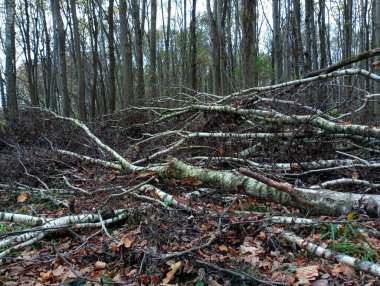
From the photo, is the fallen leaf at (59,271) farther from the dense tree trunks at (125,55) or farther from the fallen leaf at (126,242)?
the dense tree trunks at (125,55)

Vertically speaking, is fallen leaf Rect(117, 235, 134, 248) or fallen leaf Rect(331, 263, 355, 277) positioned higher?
fallen leaf Rect(117, 235, 134, 248)

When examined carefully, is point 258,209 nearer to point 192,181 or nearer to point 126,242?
point 192,181

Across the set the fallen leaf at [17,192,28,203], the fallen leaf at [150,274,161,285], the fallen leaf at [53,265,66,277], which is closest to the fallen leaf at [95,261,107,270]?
the fallen leaf at [53,265,66,277]

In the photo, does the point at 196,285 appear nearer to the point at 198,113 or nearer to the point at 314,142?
the point at 314,142

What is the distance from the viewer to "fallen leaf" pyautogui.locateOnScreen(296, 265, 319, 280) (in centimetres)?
214

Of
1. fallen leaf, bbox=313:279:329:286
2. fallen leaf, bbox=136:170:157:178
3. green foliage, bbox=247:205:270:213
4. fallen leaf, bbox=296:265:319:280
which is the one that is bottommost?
fallen leaf, bbox=313:279:329:286

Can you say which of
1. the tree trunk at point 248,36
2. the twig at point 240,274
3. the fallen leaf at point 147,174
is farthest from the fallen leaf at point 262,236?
the tree trunk at point 248,36

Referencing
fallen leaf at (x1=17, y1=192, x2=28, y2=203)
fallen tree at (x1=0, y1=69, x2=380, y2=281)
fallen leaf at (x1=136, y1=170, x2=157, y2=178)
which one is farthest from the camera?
fallen leaf at (x1=17, y1=192, x2=28, y2=203)

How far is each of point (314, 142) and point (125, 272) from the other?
2828mm

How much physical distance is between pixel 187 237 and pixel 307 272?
0.98 metres

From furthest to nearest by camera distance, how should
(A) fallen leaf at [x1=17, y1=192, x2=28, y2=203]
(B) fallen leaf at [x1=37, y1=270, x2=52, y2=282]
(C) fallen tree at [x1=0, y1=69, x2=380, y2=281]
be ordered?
(A) fallen leaf at [x1=17, y1=192, x2=28, y2=203] < (C) fallen tree at [x1=0, y1=69, x2=380, y2=281] < (B) fallen leaf at [x1=37, y1=270, x2=52, y2=282]

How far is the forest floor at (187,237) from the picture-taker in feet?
7.55

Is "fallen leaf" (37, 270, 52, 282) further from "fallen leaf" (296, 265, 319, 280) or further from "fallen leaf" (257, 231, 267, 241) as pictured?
"fallen leaf" (296, 265, 319, 280)

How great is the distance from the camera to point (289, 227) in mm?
2854
